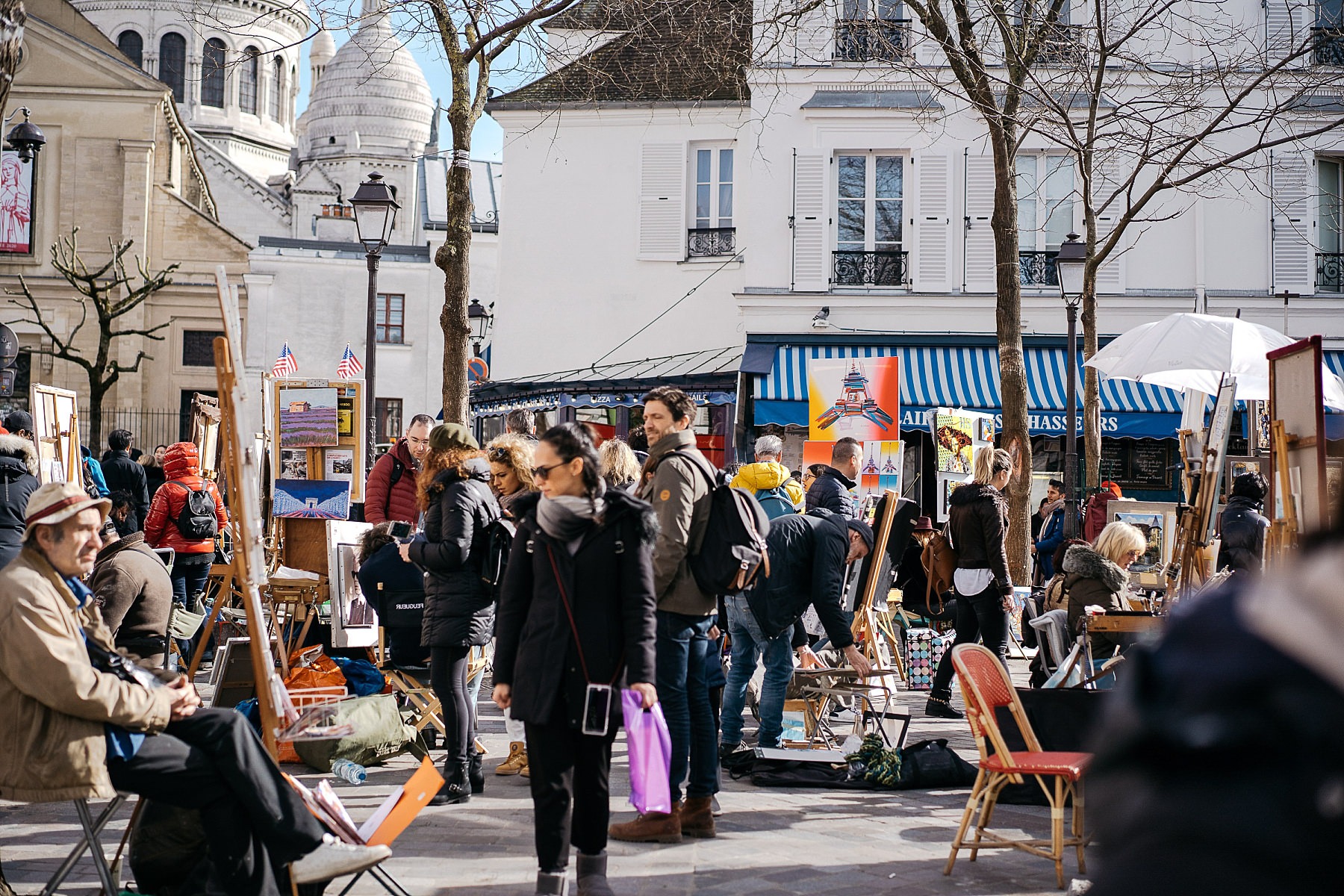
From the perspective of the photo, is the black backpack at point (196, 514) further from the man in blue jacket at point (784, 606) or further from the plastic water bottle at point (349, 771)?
the man in blue jacket at point (784, 606)

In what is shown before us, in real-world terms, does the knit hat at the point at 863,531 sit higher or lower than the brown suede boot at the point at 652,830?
higher

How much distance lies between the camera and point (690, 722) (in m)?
6.34

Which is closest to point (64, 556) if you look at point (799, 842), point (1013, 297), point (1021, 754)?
point (799, 842)

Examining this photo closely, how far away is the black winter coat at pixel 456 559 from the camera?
676cm

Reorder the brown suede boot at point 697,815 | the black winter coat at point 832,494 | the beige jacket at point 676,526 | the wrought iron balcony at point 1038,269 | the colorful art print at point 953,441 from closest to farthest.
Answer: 1. the beige jacket at point 676,526
2. the brown suede boot at point 697,815
3. the black winter coat at point 832,494
4. the colorful art print at point 953,441
5. the wrought iron balcony at point 1038,269

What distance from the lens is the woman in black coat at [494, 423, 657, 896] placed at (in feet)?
15.9

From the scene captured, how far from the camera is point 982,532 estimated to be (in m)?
9.48

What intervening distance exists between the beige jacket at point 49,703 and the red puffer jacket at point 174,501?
6.60 m

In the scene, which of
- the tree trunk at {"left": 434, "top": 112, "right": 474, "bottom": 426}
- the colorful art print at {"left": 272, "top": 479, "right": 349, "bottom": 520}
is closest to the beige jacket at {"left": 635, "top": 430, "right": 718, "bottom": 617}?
the colorful art print at {"left": 272, "top": 479, "right": 349, "bottom": 520}

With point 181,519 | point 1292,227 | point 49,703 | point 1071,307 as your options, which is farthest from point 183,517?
point 1292,227

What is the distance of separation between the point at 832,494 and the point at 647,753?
343 cm

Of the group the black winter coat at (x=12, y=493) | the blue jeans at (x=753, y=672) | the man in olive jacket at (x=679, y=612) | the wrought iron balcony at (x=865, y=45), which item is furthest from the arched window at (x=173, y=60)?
the man in olive jacket at (x=679, y=612)

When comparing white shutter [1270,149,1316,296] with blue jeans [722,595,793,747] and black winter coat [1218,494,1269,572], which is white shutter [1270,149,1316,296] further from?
blue jeans [722,595,793,747]

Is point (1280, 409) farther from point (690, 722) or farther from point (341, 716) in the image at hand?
point (341, 716)
